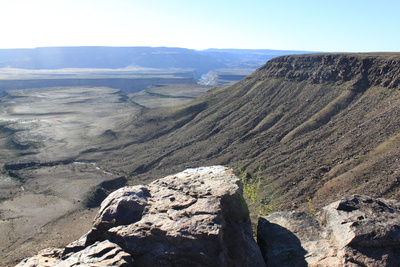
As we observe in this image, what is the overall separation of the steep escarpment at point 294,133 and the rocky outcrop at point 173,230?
69.8 ft

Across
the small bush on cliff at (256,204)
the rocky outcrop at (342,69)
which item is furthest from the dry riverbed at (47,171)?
the rocky outcrop at (342,69)

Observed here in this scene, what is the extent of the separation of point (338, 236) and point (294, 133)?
4420 centimetres

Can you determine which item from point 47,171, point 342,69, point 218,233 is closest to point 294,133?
point 342,69

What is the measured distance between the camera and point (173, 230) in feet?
46.3

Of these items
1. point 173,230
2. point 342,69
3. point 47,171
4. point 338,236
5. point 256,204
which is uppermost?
point 342,69

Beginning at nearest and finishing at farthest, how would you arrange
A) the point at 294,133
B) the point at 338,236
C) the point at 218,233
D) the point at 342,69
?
the point at 218,233, the point at 338,236, the point at 294,133, the point at 342,69

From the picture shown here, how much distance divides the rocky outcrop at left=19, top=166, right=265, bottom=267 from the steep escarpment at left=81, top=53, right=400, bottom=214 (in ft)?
69.8

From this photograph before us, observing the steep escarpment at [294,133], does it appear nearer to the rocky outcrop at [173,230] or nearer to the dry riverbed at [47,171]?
the dry riverbed at [47,171]

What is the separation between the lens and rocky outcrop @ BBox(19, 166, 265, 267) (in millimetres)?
13438

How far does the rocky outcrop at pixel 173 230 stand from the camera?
13.4m

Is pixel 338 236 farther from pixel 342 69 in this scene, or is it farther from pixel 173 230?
pixel 342 69

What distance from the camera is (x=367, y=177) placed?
3544 cm

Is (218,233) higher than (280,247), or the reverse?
(218,233)

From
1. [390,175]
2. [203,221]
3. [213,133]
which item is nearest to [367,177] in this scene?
[390,175]
